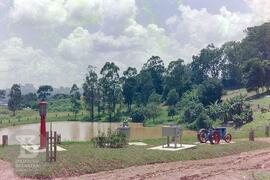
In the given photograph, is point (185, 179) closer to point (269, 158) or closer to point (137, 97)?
point (269, 158)

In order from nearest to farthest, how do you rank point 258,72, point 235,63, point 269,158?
point 269,158
point 258,72
point 235,63

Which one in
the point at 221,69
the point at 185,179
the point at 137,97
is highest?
the point at 221,69

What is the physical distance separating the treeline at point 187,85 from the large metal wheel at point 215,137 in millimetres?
34557

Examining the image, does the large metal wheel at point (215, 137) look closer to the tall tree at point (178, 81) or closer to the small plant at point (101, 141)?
the small plant at point (101, 141)

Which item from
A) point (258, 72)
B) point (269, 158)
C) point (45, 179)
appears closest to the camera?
point (45, 179)

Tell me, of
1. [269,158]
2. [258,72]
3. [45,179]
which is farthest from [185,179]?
[258,72]

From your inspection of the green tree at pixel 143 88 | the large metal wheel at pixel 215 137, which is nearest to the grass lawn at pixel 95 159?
the large metal wheel at pixel 215 137

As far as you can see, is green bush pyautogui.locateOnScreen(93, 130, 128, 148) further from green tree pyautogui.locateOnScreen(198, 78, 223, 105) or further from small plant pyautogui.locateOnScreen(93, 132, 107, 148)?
green tree pyautogui.locateOnScreen(198, 78, 223, 105)

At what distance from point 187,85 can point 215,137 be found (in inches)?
3089

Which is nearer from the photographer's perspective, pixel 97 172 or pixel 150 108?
pixel 97 172

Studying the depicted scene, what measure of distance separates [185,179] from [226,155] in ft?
23.9

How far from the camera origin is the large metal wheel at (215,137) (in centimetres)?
2632

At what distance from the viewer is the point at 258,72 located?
80625mm

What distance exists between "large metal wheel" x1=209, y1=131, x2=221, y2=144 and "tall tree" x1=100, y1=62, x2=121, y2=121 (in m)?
70.7
